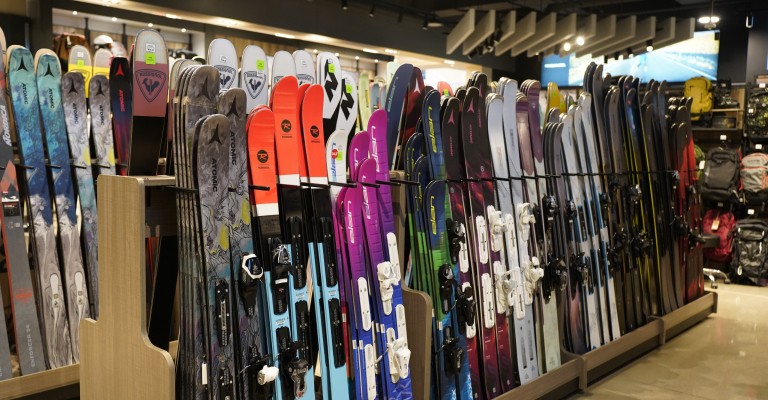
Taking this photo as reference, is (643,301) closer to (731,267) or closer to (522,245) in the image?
(522,245)

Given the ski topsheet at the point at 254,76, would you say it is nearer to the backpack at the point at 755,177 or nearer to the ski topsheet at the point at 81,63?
the ski topsheet at the point at 81,63

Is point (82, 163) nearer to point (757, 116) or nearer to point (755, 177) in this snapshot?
point (755, 177)

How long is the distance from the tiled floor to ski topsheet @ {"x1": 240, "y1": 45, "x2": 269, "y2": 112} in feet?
7.41

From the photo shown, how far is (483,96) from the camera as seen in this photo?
3250 millimetres

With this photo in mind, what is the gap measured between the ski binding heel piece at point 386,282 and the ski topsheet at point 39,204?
1.50m

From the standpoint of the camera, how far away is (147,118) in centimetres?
227

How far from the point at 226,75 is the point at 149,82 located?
1.18ft

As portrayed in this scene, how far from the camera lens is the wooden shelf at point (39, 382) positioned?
2684mm

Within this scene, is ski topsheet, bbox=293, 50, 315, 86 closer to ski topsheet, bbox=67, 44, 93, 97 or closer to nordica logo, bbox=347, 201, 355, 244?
Result: nordica logo, bbox=347, 201, 355, 244

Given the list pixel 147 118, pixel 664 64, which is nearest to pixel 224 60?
pixel 147 118

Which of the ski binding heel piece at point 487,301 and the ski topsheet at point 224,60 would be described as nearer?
the ski topsheet at point 224,60

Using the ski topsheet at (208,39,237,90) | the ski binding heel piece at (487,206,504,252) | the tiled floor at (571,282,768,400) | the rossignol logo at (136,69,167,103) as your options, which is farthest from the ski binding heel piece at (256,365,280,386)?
the tiled floor at (571,282,768,400)

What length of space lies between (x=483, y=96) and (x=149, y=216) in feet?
5.74

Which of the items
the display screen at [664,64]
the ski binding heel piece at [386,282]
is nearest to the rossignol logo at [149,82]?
the ski binding heel piece at [386,282]
